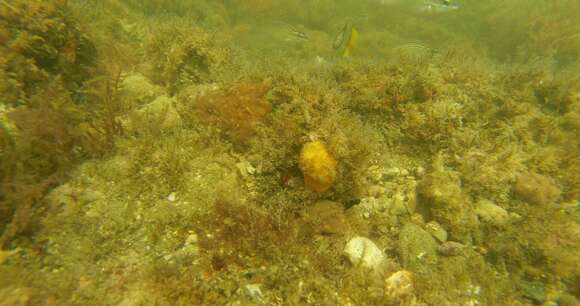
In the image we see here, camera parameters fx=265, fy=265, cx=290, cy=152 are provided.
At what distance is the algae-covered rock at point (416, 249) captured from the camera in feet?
11.5

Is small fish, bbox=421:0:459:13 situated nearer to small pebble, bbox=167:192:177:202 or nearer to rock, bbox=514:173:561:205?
rock, bbox=514:173:561:205

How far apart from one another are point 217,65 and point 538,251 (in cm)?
637

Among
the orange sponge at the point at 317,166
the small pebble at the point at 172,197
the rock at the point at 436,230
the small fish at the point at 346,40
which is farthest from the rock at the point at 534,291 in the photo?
the small fish at the point at 346,40

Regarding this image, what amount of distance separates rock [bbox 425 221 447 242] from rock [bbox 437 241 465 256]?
0.48 feet

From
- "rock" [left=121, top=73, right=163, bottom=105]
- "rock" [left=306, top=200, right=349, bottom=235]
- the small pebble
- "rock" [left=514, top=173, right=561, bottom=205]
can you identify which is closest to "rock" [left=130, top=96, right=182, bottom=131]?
"rock" [left=121, top=73, right=163, bottom=105]

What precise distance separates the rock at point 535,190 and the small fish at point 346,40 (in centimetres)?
421

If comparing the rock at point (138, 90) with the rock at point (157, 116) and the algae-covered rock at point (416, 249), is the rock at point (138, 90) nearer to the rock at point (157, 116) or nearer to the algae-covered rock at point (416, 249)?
the rock at point (157, 116)

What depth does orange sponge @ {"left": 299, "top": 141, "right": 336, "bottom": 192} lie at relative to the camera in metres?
3.27

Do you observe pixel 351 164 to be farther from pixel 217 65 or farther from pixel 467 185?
pixel 217 65

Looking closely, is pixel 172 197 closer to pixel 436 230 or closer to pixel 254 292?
pixel 254 292

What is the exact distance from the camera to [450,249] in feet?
11.9

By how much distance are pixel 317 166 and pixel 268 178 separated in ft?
2.83

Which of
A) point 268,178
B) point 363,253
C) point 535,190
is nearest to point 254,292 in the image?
point 363,253

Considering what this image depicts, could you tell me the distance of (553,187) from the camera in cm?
434
